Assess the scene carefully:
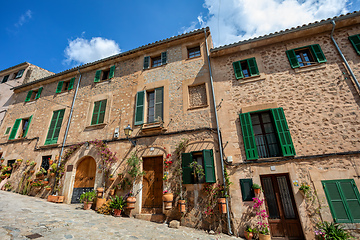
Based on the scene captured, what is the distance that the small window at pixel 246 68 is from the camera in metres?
7.85

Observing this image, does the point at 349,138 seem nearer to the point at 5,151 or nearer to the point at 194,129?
the point at 194,129

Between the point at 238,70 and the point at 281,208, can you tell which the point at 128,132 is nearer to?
the point at 238,70

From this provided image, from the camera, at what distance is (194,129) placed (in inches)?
295

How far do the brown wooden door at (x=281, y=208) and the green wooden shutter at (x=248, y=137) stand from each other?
85 cm

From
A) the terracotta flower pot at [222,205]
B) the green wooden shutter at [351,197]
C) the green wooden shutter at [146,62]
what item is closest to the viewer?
the green wooden shutter at [351,197]

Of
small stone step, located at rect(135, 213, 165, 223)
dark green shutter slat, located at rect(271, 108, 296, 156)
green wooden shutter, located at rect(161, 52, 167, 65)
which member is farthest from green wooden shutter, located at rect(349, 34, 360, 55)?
small stone step, located at rect(135, 213, 165, 223)

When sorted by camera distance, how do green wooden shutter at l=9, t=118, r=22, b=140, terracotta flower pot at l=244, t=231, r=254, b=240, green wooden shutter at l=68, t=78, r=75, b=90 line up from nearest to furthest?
terracotta flower pot at l=244, t=231, r=254, b=240, green wooden shutter at l=68, t=78, r=75, b=90, green wooden shutter at l=9, t=118, r=22, b=140

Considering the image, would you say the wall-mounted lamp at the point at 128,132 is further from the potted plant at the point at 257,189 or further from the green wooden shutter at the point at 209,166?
the potted plant at the point at 257,189

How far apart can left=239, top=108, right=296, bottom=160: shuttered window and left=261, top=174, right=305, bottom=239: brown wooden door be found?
858mm

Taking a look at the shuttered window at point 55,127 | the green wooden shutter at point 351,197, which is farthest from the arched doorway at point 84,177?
the green wooden shutter at point 351,197

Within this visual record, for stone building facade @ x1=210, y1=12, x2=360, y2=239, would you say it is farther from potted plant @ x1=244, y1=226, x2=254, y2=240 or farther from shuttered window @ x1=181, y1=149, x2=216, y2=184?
shuttered window @ x1=181, y1=149, x2=216, y2=184

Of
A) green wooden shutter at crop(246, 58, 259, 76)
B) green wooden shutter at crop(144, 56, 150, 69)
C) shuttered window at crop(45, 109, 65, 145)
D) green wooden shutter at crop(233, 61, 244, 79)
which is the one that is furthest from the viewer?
shuttered window at crop(45, 109, 65, 145)

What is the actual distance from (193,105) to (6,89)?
15.7 meters

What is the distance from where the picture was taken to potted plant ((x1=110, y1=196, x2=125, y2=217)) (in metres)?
6.92
